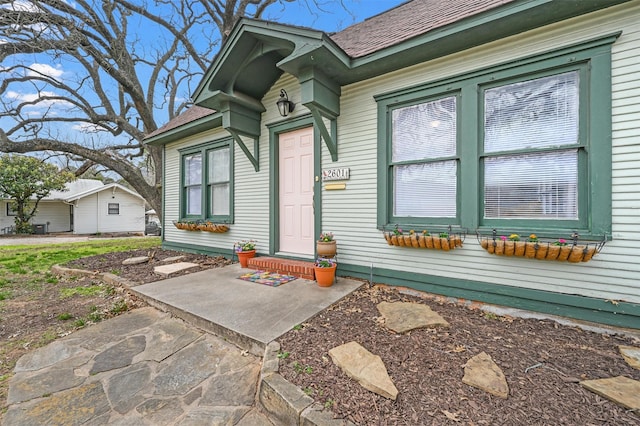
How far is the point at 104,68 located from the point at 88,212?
1162 cm

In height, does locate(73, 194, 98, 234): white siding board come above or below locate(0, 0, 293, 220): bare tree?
below

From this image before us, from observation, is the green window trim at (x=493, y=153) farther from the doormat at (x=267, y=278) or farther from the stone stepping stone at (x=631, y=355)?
the doormat at (x=267, y=278)

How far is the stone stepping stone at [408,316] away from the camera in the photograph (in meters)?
2.39

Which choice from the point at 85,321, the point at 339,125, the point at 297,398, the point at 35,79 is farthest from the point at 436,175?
the point at 35,79

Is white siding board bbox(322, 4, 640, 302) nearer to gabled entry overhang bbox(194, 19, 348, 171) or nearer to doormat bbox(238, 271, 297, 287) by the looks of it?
gabled entry overhang bbox(194, 19, 348, 171)

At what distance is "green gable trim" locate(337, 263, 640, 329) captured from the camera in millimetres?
2344

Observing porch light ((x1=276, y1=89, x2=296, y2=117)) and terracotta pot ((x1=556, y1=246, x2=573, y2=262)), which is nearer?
terracotta pot ((x1=556, y1=246, x2=573, y2=262))

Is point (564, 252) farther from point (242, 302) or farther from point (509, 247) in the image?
point (242, 302)

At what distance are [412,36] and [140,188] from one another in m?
10.7

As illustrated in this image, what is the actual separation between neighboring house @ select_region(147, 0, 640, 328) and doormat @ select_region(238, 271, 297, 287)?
58 cm

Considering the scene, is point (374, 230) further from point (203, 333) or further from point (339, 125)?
point (203, 333)

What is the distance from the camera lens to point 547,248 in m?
2.39

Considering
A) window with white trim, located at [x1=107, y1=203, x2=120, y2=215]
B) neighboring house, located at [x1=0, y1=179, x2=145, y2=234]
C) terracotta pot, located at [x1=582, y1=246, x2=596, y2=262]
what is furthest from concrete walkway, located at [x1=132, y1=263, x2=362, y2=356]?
window with white trim, located at [x1=107, y1=203, x2=120, y2=215]

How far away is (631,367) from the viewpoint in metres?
1.82
